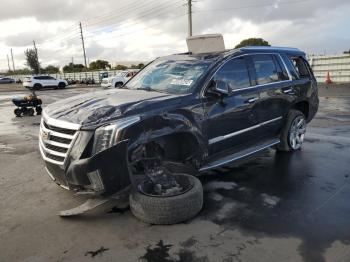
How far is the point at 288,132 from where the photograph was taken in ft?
21.2

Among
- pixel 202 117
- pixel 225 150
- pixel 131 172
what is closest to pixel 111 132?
pixel 131 172

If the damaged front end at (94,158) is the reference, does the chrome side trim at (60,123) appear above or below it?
above

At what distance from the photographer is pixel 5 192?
5.03 m

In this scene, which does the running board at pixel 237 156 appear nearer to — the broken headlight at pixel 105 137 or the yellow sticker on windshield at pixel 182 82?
the yellow sticker on windshield at pixel 182 82

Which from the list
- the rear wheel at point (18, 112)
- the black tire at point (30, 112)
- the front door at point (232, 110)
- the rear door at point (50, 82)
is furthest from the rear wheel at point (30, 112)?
the rear door at point (50, 82)

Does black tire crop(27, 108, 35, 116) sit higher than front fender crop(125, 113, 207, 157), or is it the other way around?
front fender crop(125, 113, 207, 157)

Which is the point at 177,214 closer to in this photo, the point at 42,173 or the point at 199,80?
the point at 199,80

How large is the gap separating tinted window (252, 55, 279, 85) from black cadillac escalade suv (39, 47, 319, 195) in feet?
0.06

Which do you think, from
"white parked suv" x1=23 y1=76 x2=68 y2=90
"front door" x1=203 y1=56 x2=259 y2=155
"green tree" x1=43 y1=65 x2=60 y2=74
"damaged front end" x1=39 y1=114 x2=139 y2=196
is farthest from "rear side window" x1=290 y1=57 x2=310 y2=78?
"green tree" x1=43 y1=65 x2=60 y2=74

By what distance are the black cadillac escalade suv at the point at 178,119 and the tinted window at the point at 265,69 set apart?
18 millimetres

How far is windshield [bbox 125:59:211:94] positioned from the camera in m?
4.78

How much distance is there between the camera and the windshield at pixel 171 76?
478cm

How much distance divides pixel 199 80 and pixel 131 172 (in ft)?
5.04

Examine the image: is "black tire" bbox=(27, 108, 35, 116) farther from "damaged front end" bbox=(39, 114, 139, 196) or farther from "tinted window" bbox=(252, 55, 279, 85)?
"damaged front end" bbox=(39, 114, 139, 196)
